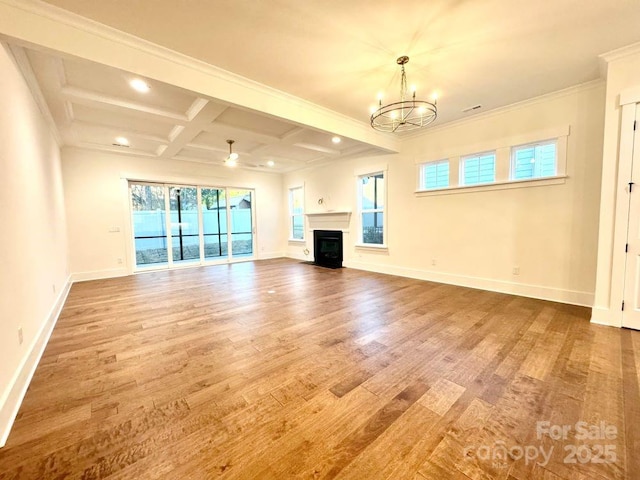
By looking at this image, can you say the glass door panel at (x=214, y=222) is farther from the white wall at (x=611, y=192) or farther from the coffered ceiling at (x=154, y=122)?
the white wall at (x=611, y=192)

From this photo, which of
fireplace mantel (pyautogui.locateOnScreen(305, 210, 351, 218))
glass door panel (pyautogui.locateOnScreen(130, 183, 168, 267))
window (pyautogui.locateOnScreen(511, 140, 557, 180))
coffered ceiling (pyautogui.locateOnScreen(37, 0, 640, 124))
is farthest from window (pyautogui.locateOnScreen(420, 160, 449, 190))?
glass door panel (pyautogui.locateOnScreen(130, 183, 168, 267))

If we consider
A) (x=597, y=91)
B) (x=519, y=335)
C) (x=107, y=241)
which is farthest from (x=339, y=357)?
(x=107, y=241)

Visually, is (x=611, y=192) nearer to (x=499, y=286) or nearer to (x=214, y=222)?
(x=499, y=286)

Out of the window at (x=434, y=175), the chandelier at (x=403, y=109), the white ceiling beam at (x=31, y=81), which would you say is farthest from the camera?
the window at (x=434, y=175)

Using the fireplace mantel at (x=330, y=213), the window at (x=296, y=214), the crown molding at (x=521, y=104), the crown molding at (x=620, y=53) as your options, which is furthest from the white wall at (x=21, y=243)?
the window at (x=296, y=214)

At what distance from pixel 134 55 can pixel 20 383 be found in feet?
9.31

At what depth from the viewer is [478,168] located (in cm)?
459

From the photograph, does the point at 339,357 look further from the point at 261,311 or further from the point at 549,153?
the point at 549,153

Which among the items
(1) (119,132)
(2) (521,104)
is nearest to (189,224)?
(1) (119,132)

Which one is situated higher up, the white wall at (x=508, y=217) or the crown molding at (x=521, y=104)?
the crown molding at (x=521, y=104)

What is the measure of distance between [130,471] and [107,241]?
6.08 metres

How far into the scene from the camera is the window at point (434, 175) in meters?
5.01

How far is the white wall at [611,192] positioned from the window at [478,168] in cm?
145

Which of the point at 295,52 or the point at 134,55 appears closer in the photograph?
the point at 134,55
